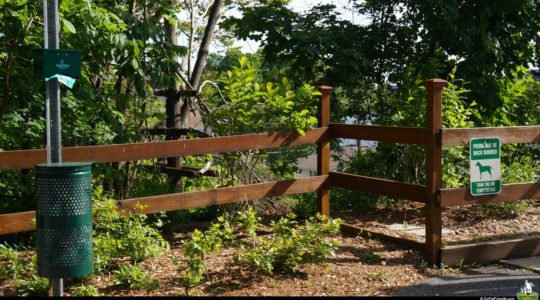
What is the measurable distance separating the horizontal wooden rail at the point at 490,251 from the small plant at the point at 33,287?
3753 millimetres

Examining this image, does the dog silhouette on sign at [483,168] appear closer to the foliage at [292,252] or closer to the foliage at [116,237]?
the foliage at [292,252]

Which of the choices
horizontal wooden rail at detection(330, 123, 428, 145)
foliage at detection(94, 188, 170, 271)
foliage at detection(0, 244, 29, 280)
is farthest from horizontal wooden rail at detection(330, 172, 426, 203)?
foliage at detection(0, 244, 29, 280)

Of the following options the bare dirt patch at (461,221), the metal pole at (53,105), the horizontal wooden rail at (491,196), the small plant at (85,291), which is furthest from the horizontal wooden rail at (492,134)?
the metal pole at (53,105)

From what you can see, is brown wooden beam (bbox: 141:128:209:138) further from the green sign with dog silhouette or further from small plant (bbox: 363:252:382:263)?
the green sign with dog silhouette

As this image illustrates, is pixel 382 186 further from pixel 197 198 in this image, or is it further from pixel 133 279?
pixel 133 279

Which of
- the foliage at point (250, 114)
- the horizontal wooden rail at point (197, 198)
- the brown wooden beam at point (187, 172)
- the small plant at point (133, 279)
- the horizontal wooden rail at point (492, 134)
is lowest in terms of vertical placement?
the small plant at point (133, 279)

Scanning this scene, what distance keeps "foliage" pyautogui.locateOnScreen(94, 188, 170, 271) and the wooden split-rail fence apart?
0.21 metres

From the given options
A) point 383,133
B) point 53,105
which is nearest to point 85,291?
point 53,105

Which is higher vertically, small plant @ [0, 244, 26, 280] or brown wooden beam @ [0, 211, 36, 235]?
brown wooden beam @ [0, 211, 36, 235]

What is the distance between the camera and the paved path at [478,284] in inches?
232

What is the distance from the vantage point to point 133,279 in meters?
5.91

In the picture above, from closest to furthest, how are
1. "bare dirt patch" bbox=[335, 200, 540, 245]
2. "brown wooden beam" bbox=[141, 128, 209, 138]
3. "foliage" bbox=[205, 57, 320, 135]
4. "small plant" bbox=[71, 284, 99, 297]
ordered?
"small plant" bbox=[71, 284, 99, 297], "bare dirt patch" bbox=[335, 200, 540, 245], "foliage" bbox=[205, 57, 320, 135], "brown wooden beam" bbox=[141, 128, 209, 138]

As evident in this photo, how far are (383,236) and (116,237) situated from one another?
299 centimetres

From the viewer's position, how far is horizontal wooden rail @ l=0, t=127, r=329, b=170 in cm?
642
